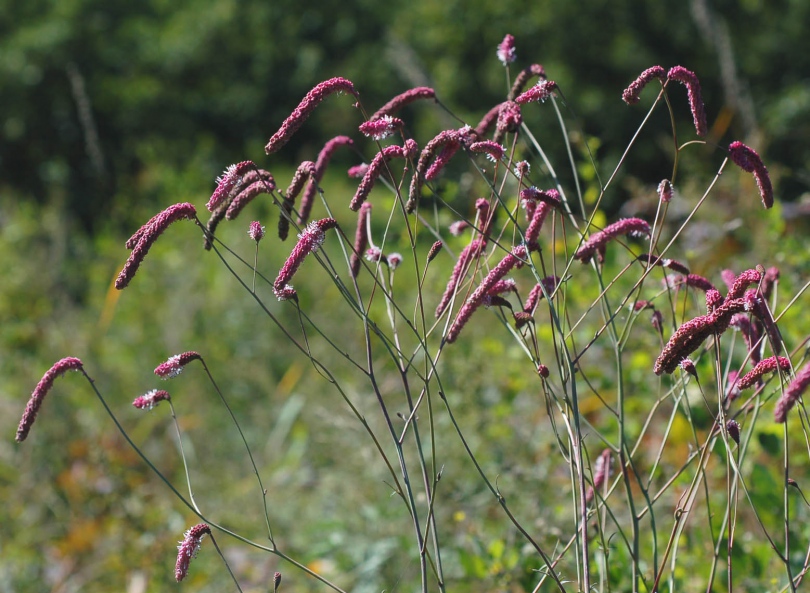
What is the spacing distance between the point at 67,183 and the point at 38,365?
6.08 meters

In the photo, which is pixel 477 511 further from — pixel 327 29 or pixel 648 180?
pixel 327 29

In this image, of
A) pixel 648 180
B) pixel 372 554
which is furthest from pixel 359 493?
pixel 648 180

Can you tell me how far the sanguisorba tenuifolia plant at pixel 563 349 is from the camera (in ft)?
5.25

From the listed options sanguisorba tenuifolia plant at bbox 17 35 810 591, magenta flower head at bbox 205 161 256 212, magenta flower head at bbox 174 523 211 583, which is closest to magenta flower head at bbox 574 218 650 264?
sanguisorba tenuifolia plant at bbox 17 35 810 591

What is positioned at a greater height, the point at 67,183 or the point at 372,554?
the point at 67,183

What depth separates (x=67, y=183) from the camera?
448 inches

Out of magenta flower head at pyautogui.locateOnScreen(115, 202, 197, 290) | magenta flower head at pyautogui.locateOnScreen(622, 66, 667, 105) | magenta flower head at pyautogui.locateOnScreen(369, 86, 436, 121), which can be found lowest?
magenta flower head at pyautogui.locateOnScreen(115, 202, 197, 290)

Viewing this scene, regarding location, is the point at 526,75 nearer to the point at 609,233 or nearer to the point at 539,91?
the point at 539,91

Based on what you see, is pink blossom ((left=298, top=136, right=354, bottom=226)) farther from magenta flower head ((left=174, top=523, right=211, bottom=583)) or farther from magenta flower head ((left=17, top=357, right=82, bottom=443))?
magenta flower head ((left=174, top=523, right=211, bottom=583))

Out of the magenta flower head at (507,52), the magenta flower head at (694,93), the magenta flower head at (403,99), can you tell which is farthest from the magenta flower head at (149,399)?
the magenta flower head at (694,93)

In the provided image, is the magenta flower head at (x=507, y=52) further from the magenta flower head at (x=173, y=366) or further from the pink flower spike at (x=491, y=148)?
the magenta flower head at (x=173, y=366)

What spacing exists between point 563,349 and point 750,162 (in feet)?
1.40

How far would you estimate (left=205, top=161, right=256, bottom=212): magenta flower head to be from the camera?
159 centimetres

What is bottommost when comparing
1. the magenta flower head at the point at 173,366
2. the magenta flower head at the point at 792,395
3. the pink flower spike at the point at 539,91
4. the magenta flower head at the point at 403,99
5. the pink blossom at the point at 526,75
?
the magenta flower head at the point at 792,395
